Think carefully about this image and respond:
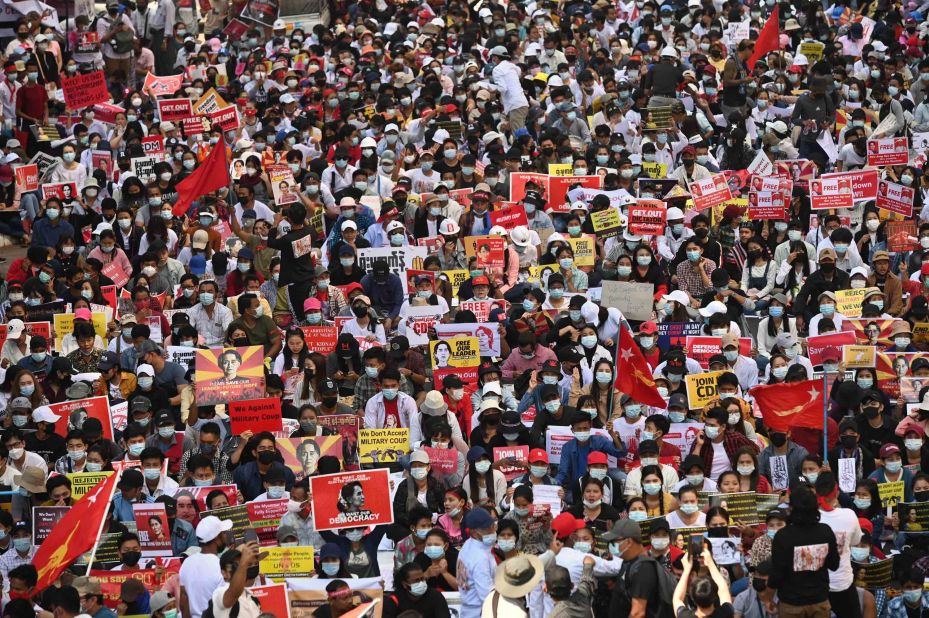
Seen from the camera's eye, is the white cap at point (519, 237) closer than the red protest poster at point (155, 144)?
Yes

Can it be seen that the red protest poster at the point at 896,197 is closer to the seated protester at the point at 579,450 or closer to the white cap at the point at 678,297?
the white cap at the point at 678,297

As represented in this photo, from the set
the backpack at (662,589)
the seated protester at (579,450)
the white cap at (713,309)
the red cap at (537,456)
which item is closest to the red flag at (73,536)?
the red cap at (537,456)

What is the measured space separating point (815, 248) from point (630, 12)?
11.8 metres

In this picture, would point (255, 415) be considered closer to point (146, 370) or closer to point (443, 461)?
point (146, 370)

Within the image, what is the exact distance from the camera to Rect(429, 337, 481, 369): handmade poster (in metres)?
19.0

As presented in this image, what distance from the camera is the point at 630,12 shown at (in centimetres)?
3334

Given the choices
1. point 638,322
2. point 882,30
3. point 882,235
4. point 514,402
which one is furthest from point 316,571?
point 882,30

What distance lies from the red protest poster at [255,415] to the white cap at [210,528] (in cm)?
234

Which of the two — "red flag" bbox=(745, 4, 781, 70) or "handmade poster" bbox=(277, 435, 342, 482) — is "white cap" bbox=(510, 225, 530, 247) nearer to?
"handmade poster" bbox=(277, 435, 342, 482)

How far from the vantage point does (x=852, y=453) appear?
16.7 m

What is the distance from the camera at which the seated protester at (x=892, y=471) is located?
16.2 m

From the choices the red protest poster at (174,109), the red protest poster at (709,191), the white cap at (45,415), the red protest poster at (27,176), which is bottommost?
the white cap at (45,415)

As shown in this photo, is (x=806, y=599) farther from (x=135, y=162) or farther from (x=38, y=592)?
(x=135, y=162)

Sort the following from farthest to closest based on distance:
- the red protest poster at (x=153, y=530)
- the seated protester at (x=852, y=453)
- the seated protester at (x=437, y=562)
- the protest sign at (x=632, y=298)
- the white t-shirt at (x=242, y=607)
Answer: the protest sign at (x=632, y=298) < the seated protester at (x=852, y=453) < the red protest poster at (x=153, y=530) < the seated protester at (x=437, y=562) < the white t-shirt at (x=242, y=607)
